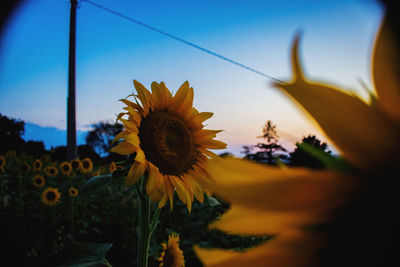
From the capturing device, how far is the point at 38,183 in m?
3.32

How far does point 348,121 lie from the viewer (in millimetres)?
169

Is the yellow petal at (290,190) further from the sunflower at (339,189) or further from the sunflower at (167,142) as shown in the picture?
the sunflower at (167,142)

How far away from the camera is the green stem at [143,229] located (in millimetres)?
833

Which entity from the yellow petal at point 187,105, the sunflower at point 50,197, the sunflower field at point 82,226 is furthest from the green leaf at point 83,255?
the sunflower at point 50,197

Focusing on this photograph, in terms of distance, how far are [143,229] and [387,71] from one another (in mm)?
831

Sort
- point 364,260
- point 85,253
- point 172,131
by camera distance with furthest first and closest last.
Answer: point 172,131 < point 85,253 < point 364,260

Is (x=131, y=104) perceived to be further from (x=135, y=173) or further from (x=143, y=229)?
(x=143, y=229)

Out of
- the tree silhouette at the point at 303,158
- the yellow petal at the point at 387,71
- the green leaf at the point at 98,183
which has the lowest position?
the tree silhouette at the point at 303,158

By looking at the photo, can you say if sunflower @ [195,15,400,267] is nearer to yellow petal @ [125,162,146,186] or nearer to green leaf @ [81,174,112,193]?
yellow petal @ [125,162,146,186]

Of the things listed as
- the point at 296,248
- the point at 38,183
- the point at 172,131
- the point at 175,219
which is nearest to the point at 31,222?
the point at 38,183

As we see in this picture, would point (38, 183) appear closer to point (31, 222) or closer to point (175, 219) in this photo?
point (31, 222)

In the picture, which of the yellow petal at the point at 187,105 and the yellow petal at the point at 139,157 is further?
the yellow petal at the point at 187,105

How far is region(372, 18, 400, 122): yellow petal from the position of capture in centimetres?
16

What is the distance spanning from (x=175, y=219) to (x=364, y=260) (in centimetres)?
296
